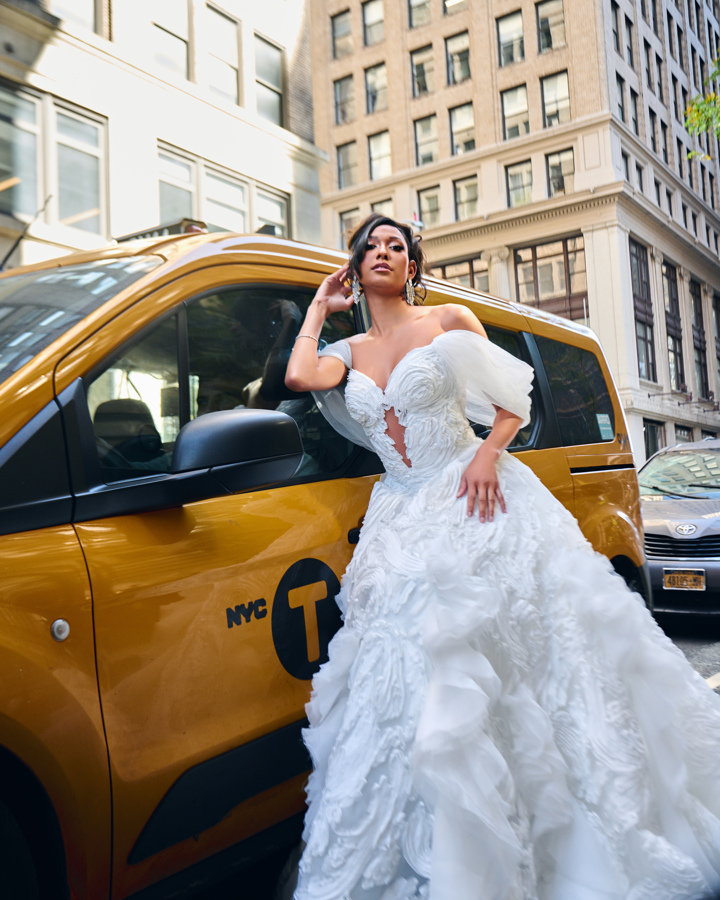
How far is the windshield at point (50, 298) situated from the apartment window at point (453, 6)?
113 ft

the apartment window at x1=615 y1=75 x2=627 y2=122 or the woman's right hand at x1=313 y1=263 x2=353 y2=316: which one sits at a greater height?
the apartment window at x1=615 y1=75 x2=627 y2=122

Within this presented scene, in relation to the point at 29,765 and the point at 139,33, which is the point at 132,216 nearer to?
the point at 139,33

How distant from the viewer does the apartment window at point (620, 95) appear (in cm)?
3034

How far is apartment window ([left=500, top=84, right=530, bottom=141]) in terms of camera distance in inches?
1209

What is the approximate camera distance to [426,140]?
33.1m

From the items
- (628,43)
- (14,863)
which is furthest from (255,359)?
(628,43)

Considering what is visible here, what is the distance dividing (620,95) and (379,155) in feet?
32.7

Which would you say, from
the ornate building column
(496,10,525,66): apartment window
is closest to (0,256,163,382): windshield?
the ornate building column

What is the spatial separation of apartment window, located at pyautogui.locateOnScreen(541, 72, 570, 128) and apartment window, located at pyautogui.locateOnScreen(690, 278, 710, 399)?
11.7 meters

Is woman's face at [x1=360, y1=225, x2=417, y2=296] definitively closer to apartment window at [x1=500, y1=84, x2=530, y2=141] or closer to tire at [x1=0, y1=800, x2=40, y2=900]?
tire at [x1=0, y1=800, x2=40, y2=900]

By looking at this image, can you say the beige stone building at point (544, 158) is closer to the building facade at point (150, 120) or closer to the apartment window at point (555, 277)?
the apartment window at point (555, 277)

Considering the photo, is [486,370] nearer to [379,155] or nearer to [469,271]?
[469,271]

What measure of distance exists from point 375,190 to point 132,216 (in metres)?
23.6

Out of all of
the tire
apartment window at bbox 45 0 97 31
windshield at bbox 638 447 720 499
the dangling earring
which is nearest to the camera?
the tire
